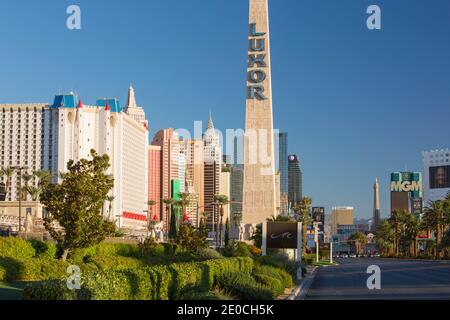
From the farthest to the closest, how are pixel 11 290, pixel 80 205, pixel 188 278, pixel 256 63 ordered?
pixel 256 63 → pixel 80 205 → pixel 11 290 → pixel 188 278

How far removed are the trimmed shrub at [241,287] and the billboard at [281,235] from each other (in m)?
26.2

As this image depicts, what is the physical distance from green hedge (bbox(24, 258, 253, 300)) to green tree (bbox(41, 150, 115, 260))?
9326 millimetres

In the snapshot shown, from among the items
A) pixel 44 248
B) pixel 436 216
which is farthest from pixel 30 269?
pixel 436 216

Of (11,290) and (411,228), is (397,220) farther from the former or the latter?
(11,290)

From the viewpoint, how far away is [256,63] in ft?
304

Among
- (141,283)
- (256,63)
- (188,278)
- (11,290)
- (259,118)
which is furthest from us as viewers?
(256,63)

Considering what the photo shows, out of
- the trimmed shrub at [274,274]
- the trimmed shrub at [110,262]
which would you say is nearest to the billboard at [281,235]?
the trimmed shrub at [274,274]

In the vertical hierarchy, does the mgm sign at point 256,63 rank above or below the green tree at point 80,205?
above

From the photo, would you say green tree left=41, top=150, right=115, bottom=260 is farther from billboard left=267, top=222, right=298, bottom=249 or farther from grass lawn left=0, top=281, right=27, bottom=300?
billboard left=267, top=222, right=298, bottom=249

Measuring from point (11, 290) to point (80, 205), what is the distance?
42.1 feet

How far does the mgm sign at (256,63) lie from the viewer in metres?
92.2

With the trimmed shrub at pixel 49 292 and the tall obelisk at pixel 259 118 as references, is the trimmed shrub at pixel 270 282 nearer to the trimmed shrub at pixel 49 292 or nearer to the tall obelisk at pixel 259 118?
the trimmed shrub at pixel 49 292

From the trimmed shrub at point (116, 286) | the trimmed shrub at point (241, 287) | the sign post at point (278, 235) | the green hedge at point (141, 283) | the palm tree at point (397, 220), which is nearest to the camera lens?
the green hedge at point (141, 283)

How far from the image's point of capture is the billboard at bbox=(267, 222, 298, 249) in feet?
186
